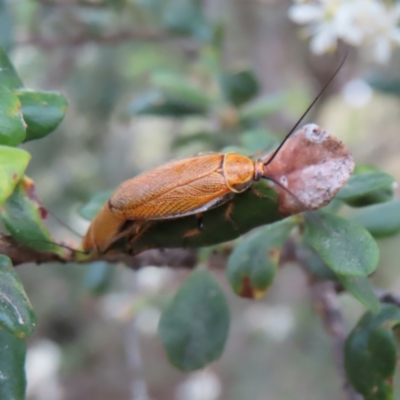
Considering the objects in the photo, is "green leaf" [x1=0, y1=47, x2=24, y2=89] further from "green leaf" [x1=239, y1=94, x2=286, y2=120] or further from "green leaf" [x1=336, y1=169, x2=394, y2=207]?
"green leaf" [x1=239, y1=94, x2=286, y2=120]

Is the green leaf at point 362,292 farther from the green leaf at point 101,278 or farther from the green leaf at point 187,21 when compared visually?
the green leaf at point 187,21

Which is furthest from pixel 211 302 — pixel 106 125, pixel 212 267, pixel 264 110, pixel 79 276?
pixel 79 276

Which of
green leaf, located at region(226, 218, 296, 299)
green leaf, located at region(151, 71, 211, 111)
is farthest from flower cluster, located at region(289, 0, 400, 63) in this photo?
green leaf, located at region(226, 218, 296, 299)

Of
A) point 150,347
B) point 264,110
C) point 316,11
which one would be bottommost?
point 150,347

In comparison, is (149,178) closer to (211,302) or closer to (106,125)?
(211,302)

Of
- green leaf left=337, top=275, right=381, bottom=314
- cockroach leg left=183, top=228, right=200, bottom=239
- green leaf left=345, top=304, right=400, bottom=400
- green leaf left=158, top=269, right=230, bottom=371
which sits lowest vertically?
green leaf left=158, top=269, right=230, bottom=371

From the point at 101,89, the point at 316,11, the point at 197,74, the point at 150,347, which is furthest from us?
the point at 150,347

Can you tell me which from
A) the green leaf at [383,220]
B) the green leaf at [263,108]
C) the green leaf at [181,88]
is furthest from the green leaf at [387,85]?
the green leaf at [383,220]
